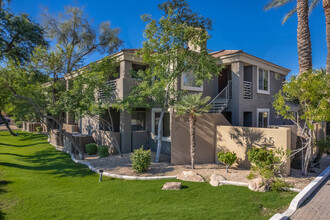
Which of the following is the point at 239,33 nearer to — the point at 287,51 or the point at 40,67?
the point at 287,51

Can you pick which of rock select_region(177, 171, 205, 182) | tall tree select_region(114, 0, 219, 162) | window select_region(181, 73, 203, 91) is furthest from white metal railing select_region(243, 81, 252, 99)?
rock select_region(177, 171, 205, 182)

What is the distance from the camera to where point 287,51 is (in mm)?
33219

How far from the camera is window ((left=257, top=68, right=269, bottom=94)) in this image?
56.6ft

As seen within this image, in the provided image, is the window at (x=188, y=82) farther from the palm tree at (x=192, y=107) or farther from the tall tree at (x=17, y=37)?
the tall tree at (x=17, y=37)

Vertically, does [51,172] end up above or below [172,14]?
below

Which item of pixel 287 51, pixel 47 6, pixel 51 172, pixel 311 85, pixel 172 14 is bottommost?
pixel 51 172

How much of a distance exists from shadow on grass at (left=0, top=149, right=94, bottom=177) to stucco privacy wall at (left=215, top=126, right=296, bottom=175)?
7.82m

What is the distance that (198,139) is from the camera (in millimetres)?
12250

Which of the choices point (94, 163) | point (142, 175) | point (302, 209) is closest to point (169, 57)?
point (142, 175)

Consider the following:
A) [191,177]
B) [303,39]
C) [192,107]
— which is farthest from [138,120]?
[303,39]

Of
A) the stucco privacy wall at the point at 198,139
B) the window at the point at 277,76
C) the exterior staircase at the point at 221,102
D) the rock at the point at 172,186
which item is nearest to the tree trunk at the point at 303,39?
the exterior staircase at the point at 221,102

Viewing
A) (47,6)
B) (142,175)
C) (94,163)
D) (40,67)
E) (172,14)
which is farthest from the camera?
(47,6)

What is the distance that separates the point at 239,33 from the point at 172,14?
1078 inches

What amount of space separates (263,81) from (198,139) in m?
9.46
